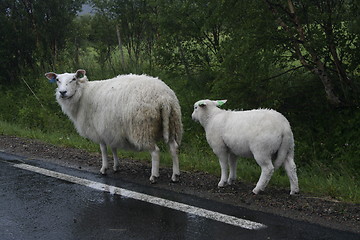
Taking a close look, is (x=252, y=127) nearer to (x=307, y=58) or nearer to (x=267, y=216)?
(x=267, y=216)

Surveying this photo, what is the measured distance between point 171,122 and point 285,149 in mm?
1958

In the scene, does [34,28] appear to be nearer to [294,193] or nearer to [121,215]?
[121,215]

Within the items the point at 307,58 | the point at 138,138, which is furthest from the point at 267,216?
the point at 307,58

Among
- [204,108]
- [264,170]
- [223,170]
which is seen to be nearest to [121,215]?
[223,170]

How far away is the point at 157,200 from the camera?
559 centimetres

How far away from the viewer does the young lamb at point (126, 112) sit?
6570 mm

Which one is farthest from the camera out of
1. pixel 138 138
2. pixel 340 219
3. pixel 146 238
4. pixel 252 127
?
pixel 138 138

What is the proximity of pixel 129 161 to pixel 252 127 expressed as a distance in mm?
3118

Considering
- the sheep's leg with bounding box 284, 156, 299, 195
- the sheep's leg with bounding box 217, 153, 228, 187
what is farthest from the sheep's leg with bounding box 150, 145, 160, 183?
the sheep's leg with bounding box 284, 156, 299, 195

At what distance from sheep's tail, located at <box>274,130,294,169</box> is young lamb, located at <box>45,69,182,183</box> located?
1.62 m

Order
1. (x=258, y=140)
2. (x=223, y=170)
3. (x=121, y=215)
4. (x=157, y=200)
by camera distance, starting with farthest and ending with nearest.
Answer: (x=223, y=170), (x=157, y=200), (x=258, y=140), (x=121, y=215)

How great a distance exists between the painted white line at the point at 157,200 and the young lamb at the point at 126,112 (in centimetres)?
58

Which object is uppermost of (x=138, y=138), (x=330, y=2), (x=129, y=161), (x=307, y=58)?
(x=330, y=2)

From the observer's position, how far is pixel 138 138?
6.59 meters
